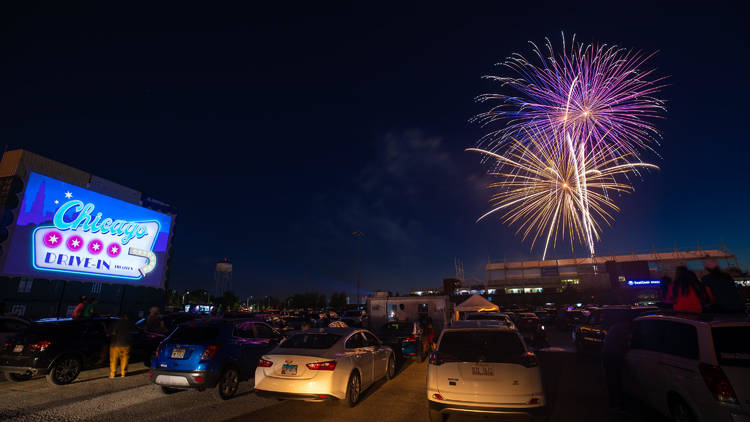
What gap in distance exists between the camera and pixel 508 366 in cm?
555

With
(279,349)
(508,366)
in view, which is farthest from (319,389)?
(508,366)

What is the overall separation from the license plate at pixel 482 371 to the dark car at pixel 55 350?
10.1 meters

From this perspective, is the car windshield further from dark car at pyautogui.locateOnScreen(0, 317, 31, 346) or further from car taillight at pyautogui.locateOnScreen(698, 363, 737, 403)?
dark car at pyautogui.locateOnScreen(0, 317, 31, 346)

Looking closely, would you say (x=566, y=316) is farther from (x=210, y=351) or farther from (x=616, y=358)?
(x=210, y=351)

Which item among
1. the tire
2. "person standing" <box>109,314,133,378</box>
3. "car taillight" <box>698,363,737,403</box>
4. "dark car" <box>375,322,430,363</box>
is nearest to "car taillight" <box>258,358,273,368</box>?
the tire

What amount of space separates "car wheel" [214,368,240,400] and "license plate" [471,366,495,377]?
5.33m

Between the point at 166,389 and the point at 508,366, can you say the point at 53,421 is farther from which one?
the point at 508,366

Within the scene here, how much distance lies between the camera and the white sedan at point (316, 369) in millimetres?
6484

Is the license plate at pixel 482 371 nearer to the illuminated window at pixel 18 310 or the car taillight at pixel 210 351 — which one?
the car taillight at pixel 210 351

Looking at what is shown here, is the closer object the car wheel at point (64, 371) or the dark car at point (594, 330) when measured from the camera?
the car wheel at point (64, 371)

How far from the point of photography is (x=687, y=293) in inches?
263

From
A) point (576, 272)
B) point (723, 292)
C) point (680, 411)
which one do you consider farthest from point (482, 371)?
point (576, 272)

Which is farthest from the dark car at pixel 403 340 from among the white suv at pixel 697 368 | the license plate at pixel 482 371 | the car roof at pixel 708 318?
the car roof at pixel 708 318

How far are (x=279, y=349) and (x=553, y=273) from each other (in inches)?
4177
